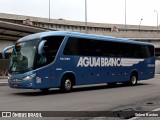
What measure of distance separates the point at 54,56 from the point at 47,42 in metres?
0.80

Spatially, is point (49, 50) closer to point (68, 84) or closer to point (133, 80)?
point (68, 84)

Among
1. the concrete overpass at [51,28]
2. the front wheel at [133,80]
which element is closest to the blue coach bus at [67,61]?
the front wheel at [133,80]

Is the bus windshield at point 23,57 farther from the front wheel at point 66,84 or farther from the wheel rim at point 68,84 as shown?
the wheel rim at point 68,84

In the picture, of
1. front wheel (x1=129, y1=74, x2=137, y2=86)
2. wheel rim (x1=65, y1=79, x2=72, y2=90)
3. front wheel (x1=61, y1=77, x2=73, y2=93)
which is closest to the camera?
front wheel (x1=61, y1=77, x2=73, y2=93)

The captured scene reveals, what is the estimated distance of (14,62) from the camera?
61.7 feet

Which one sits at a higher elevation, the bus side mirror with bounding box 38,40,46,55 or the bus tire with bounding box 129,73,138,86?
the bus side mirror with bounding box 38,40,46,55

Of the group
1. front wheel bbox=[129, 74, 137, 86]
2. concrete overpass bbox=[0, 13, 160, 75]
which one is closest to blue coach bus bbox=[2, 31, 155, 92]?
front wheel bbox=[129, 74, 137, 86]

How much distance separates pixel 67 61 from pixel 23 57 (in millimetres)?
2399

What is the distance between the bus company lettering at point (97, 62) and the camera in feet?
68.3

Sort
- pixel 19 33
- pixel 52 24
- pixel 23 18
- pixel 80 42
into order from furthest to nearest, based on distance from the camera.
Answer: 1. pixel 52 24
2. pixel 23 18
3. pixel 19 33
4. pixel 80 42

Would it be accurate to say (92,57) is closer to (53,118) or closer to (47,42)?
(47,42)

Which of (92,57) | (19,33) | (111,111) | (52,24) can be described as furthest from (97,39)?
(52,24)

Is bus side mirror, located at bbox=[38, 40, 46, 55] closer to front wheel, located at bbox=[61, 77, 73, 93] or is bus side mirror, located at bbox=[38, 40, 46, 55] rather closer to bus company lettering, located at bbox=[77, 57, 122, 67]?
front wheel, located at bbox=[61, 77, 73, 93]

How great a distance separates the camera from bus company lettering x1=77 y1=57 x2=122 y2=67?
20.8 meters
